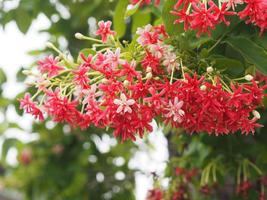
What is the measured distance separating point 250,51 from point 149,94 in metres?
0.27

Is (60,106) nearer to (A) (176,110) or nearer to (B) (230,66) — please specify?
(A) (176,110)

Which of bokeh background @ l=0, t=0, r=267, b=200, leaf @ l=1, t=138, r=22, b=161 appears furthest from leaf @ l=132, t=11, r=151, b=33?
leaf @ l=1, t=138, r=22, b=161

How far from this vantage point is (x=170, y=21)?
126 centimetres

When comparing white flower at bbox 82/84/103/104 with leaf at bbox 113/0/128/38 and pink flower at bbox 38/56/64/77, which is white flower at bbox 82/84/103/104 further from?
leaf at bbox 113/0/128/38

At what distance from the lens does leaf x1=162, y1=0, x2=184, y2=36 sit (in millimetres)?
1261

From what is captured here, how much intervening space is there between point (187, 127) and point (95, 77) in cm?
25

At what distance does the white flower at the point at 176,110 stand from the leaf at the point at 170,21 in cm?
21

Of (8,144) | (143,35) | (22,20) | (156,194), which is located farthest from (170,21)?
(8,144)

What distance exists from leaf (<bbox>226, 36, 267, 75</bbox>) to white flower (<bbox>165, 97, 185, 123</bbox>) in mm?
240

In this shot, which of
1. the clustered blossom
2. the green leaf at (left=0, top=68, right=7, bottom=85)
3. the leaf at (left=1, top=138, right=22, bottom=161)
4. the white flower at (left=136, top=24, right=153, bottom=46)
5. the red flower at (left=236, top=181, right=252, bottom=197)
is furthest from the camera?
the leaf at (left=1, top=138, right=22, bottom=161)

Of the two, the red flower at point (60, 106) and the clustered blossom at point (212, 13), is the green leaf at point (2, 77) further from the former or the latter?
the clustered blossom at point (212, 13)

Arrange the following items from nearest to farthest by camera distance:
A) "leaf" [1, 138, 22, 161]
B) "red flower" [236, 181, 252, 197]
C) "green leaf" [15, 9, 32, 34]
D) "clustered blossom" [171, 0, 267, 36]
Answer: "clustered blossom" [171, 0, 267, 36] < "red flower" [236, 181, 252, 197] < "green leaf" [15, 9, 32, 34] < "leaf" [1, 138, 22, 161]

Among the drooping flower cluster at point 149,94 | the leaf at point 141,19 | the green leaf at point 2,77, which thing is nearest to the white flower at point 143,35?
the drooping flower cluster at point 149,94

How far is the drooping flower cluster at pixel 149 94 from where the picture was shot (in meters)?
1.14
